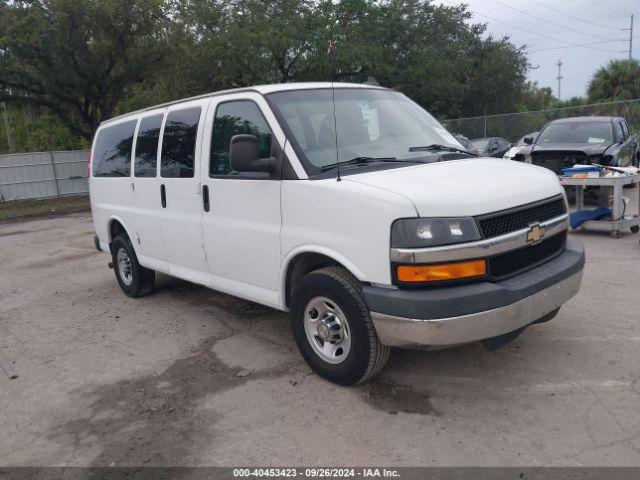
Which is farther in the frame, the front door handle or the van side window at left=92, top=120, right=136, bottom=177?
the van side window at left=92, top=120, right=136, bottom=177

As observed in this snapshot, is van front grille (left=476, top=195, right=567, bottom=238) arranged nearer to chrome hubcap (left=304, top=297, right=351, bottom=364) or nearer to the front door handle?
chrome hubcap (left=304, top=297, right=351, bottom=364)

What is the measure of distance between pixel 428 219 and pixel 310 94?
174 centimetres

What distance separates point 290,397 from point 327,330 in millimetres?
535

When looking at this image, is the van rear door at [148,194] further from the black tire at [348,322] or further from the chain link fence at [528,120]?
the chain link fence at [528,120]

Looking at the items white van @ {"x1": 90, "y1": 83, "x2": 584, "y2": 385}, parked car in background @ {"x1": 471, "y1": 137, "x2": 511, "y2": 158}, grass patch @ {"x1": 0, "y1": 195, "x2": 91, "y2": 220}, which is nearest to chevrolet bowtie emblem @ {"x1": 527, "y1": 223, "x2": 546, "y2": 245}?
white van @ {"x1": 90, "y1": 83, "x2": 584, "y2": 385}

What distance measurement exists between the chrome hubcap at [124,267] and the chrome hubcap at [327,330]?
3.48 metres

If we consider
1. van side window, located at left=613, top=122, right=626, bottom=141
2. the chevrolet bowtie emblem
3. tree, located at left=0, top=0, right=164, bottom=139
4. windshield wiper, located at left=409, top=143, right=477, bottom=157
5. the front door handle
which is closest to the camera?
the chevrolet bowtie emblem

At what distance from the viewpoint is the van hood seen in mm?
3357

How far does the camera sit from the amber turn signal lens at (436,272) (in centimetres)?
333

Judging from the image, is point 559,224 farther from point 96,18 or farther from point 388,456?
point 96,18

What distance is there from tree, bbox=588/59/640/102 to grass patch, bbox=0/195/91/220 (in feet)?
94.8

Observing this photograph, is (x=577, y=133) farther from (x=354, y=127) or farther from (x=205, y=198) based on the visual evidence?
(x=205, y=198)

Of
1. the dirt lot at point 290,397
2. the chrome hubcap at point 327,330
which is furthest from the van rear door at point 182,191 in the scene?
the chrome hubcap at point 327,330

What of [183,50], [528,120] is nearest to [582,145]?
[528,120]
